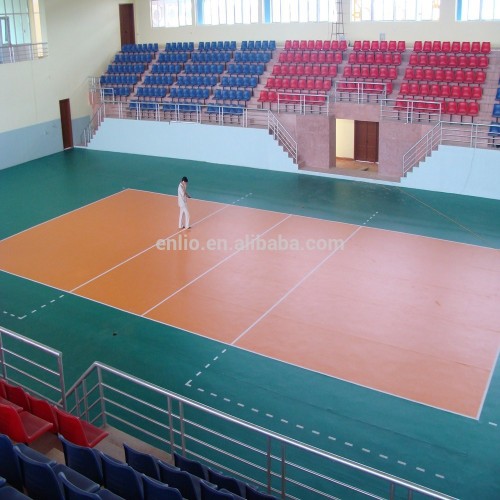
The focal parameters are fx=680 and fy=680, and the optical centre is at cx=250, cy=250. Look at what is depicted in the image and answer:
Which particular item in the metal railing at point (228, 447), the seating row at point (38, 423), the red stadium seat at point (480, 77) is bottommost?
the metal railing at point (228, 447)

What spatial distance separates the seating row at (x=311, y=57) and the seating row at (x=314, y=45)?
31 cm

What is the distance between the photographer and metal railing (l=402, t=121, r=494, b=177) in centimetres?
1969

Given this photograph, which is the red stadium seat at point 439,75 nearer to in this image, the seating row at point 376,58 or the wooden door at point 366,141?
the seating row at point 376,58

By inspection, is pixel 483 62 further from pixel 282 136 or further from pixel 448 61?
pixel 282 136

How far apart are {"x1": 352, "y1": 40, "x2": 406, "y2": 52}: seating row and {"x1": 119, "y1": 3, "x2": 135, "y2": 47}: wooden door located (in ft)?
36.0

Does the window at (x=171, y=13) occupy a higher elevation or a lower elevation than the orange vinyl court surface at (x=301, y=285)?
higher

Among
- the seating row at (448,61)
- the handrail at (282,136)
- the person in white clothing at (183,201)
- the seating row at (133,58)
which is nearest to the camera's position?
the person in white clothing at (183,201)

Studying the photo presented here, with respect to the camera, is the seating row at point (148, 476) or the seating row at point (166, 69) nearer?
the seating row at point (148, 476)

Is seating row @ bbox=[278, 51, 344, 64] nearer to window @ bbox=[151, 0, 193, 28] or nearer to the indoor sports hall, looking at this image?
the indoor sports hall

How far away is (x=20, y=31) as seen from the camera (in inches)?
983

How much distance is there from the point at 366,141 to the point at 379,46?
3340mm

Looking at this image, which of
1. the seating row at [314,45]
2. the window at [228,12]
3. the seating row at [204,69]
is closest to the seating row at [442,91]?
the seating row at [314,45]

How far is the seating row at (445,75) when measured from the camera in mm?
21234

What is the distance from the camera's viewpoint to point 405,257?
15078 mm
